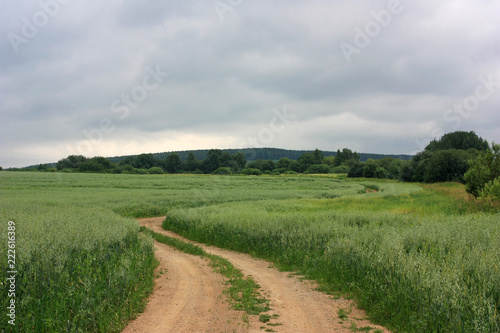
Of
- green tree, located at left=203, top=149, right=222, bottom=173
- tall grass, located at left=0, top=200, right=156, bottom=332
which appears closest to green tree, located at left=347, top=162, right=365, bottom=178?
green tree, located at left=203, top=149, right=222, bottom=173

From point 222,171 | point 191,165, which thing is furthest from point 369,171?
point 191,165

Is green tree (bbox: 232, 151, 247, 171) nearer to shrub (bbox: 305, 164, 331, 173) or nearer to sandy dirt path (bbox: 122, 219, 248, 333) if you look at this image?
shrub (bbox: 305, 164, 331, 173)

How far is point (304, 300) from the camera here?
888cm

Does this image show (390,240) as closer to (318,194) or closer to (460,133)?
(318,194)

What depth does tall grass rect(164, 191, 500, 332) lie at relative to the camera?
6.40m

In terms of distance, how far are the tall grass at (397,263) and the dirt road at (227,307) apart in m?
0.77

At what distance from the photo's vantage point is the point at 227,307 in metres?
8.20

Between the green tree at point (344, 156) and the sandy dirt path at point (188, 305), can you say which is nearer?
the sandy dirt path at point (188, 305)

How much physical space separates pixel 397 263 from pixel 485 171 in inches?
950

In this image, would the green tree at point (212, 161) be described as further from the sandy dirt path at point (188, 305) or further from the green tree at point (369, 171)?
the sandy dirt path at point (188, 305)

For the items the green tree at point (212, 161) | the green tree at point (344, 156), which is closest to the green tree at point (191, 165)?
the green tree at point (212, 161)

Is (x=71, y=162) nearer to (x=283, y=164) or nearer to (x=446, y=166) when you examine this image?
(x=283, y=164)

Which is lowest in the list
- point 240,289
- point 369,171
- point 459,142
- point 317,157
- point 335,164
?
point 240,289

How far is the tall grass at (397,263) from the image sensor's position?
6.40 m
